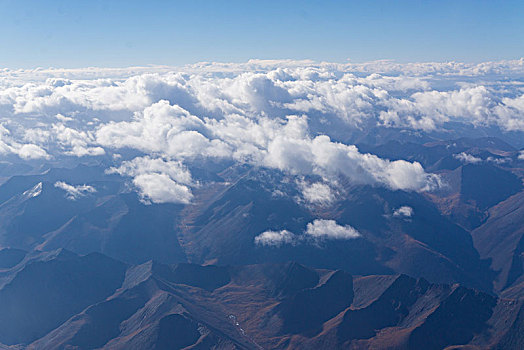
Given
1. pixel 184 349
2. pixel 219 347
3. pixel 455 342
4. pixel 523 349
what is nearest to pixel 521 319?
pixel 523 349

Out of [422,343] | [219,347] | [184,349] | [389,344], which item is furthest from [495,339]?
[184,349]

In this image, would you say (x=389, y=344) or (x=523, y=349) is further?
(x=389, y=344)

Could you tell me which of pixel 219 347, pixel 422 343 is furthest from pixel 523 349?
pixel 219 347

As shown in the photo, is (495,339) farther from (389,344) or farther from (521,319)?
(389,344)

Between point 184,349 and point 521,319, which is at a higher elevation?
point 521,319

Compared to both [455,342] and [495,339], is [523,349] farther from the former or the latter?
[455,342]

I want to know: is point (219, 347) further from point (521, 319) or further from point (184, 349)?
point (521, 319)

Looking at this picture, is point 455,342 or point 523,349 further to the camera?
point 455,342

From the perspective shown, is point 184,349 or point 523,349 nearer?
point 523,349
